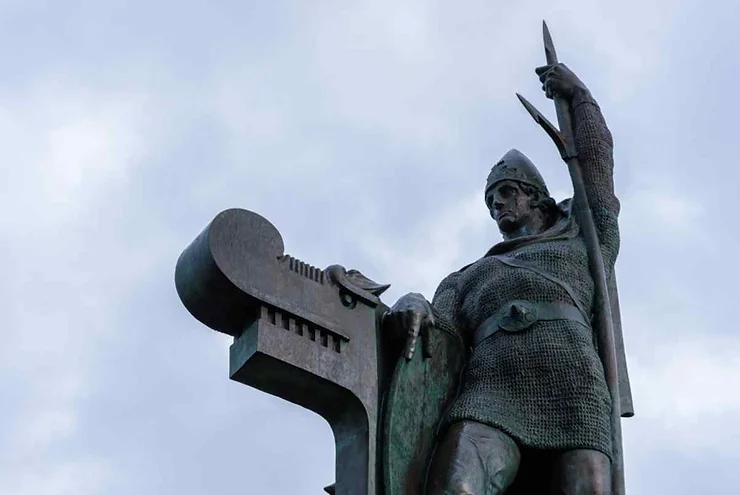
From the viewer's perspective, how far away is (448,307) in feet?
30.6

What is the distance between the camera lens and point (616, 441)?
8.62 m

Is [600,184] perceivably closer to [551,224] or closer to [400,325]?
[551,224]

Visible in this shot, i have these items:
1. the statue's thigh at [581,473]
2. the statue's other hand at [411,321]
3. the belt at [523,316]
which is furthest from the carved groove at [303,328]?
the statue's thigh at [581,473]

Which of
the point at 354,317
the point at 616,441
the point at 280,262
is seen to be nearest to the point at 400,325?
the point at 354,317

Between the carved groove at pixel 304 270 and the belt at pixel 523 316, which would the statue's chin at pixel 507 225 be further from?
the carved groove at pixel 304 270

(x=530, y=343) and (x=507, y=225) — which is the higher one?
(x=507, y=225)

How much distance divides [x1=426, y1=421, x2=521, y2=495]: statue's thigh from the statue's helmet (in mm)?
2130

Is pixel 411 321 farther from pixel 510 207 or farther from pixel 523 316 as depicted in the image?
pixel 510 207

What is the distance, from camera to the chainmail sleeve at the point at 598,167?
9.57 m

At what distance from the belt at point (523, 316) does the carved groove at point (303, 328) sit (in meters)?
0.99

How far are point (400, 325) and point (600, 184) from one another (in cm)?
188

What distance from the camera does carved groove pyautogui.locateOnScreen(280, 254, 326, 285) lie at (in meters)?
8.37

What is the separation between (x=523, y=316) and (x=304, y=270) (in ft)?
4.59

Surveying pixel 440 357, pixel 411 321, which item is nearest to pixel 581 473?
pixel 440 357
